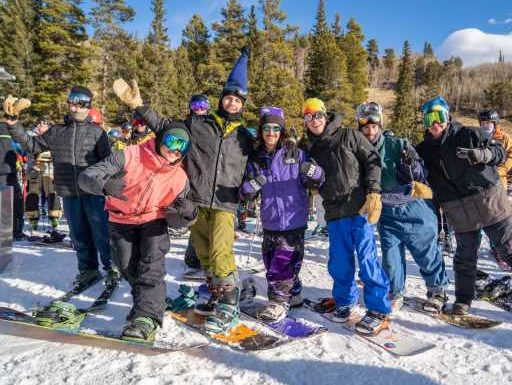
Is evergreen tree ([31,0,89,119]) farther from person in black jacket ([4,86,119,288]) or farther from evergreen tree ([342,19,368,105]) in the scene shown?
person in black jacket ([4,86,119,288])

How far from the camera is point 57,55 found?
30.4 meters

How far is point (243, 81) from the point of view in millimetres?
3768

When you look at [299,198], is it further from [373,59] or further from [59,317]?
[373,59]

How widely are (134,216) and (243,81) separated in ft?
5.59

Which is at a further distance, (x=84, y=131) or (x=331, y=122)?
(x=84, y=131)

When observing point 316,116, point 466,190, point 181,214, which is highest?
point 316,116

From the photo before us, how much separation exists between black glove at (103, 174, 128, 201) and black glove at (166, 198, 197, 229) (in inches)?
15.1

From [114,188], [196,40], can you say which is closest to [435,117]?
[114,188]

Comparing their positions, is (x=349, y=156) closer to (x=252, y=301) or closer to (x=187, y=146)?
(x=187, y=146)

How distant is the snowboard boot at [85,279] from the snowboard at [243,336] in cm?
132

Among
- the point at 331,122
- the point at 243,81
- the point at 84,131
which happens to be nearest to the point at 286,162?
the point at 331,122

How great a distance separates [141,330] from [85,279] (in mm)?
1783

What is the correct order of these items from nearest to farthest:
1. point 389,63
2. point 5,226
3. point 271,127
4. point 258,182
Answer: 1. point 258,182
2. point 271,127
3. point 5,226
4. point 389,63

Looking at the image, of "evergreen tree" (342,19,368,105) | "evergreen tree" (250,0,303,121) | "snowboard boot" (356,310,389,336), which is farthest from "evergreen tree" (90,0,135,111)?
"snowboard boot" (356,310,389,336)
